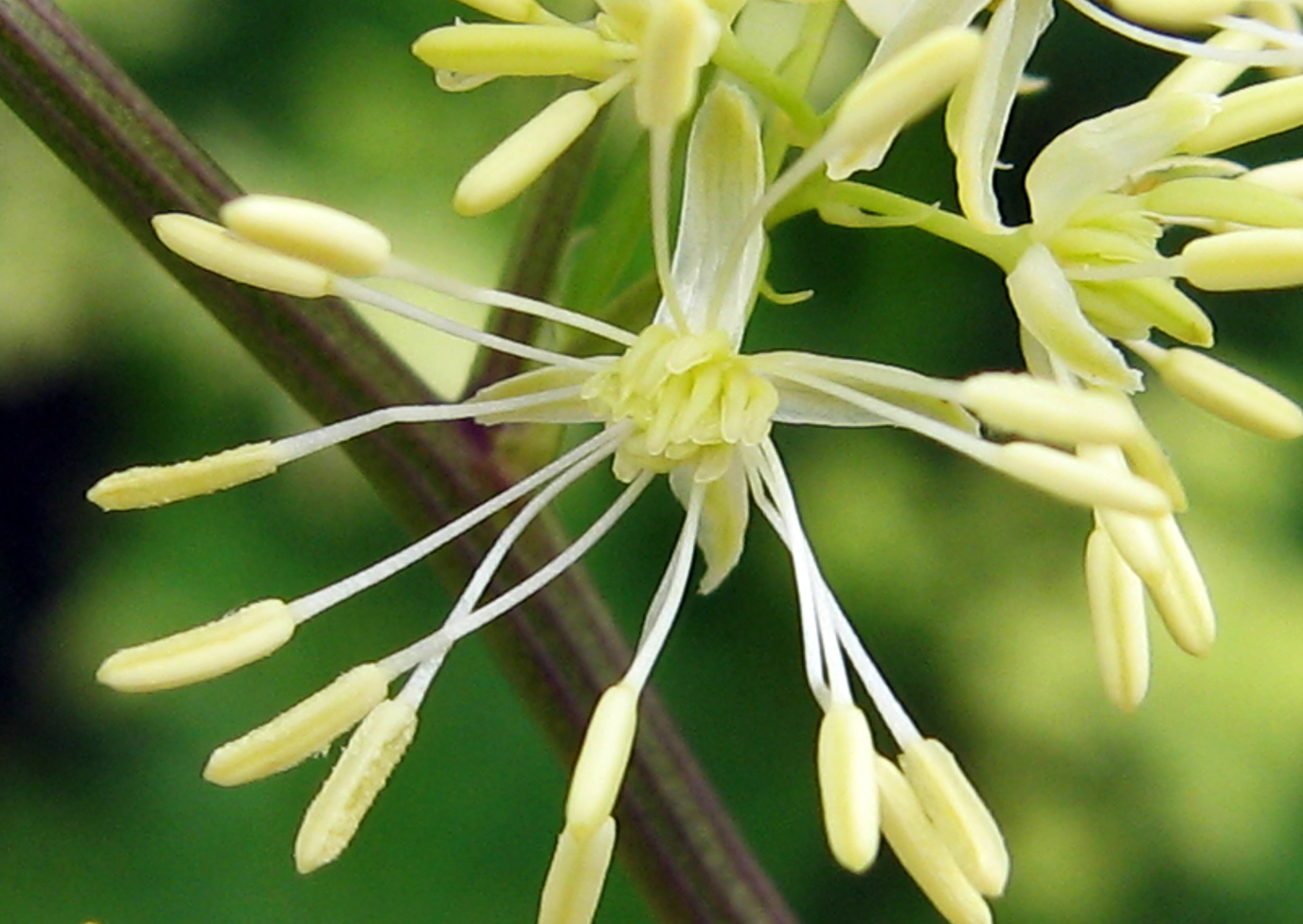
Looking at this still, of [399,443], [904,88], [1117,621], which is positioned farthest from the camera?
[399,443]

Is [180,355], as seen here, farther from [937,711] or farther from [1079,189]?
[1079,189]

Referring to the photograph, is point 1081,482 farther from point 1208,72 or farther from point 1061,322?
point 1208,72

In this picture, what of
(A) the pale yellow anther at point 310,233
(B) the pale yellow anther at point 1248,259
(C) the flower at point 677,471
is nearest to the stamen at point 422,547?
(C) the flower at point 677,471

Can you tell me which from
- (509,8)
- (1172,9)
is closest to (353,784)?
(509,8)

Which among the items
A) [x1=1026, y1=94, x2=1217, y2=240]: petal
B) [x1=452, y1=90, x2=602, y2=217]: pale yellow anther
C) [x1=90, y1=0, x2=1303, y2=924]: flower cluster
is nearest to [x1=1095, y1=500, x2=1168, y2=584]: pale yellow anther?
Answer: [x1=90, y1=0, x2=1303, y2=924]: flower cluster

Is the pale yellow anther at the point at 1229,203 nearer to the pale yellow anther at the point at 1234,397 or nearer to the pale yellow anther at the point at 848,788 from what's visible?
the pale yellow anther at the point at 1234,397

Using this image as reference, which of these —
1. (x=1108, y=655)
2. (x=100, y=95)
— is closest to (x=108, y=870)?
(x=100, y=95)
